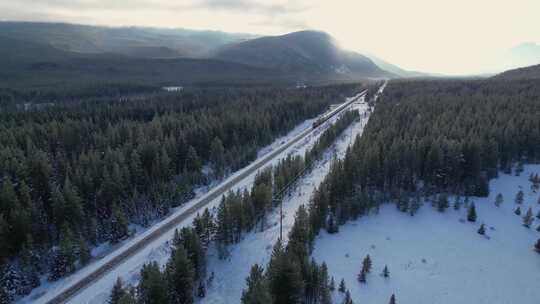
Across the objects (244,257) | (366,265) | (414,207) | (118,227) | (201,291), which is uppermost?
(414,207)

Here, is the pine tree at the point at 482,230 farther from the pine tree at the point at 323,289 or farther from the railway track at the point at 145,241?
the railway track at the point at 145,241

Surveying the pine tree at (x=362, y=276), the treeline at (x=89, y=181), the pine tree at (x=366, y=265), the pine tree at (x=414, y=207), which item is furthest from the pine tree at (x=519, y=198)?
the treeline at (x=89, y=181)

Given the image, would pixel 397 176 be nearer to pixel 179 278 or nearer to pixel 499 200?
pixel 499 200

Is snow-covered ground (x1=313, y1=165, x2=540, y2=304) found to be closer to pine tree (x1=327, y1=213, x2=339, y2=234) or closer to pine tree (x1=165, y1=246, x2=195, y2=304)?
pine tree (x1=327, y1=213, x2=339, y2=234)

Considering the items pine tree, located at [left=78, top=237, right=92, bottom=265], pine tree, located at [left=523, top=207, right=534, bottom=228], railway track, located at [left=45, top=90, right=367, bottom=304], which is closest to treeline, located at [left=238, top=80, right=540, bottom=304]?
pine tree, located at [left=523, top=207, right=534, bottom=228]

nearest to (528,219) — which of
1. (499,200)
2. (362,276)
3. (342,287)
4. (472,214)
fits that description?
(499,200)

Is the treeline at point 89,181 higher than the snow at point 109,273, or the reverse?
the treeline at point 89,181
